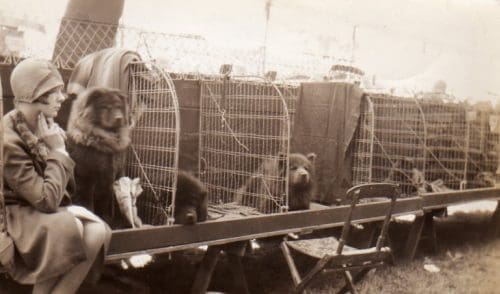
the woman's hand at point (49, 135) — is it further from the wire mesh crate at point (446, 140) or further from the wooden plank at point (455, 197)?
the wire mesh crate at point (446, 140)

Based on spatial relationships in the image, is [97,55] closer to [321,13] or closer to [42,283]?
[42,283]

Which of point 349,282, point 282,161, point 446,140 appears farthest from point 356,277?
point 446,140

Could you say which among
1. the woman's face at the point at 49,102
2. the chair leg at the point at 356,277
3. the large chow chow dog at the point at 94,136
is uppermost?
the woman's face at the point at 49,102

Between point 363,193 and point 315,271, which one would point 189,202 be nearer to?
point 315,271

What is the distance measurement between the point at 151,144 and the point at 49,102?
4.70ft

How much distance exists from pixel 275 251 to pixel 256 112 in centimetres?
158

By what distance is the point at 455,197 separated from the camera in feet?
18.9

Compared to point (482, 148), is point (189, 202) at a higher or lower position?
lower

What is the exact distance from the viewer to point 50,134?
2.37 m

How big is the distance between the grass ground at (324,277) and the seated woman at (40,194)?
1126 mm

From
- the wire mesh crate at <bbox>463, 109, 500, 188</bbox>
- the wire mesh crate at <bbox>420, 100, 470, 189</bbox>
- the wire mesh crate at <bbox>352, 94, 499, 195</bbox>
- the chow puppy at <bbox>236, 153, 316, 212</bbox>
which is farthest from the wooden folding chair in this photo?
the wire mesh crate at <bbox>463, 109, 500, 188</bbox>

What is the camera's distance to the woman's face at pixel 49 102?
235cm

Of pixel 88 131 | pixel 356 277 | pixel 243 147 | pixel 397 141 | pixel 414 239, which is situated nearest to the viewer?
pixel 88 131

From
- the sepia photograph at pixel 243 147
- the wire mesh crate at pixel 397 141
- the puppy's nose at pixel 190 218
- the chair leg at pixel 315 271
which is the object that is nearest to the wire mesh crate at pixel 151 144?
the sepia photograph at pixel 243 147
